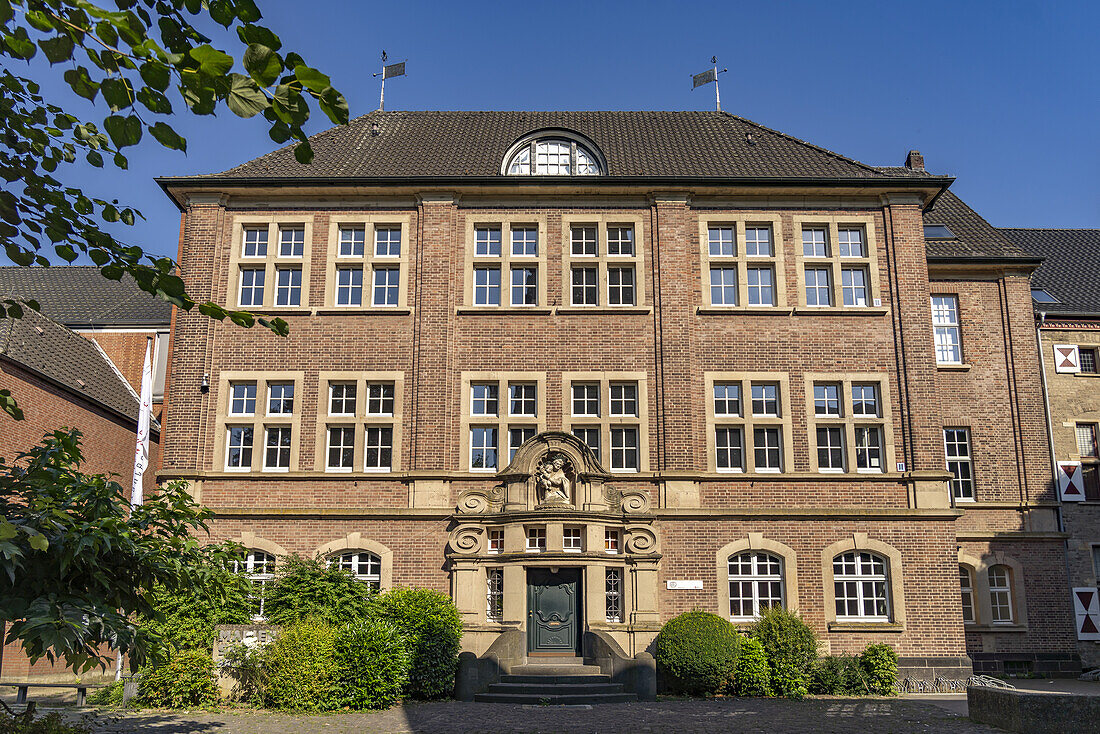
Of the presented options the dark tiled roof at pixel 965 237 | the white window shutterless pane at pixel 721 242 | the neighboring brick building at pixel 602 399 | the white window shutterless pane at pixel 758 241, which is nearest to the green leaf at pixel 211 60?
the neighboring brick building at pixel 602 399

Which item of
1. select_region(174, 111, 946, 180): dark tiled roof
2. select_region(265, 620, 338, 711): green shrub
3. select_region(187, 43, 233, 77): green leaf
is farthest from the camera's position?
select_region(174, 111, 946, 180): dark tiled roof

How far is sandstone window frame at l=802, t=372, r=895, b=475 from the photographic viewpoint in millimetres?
18438

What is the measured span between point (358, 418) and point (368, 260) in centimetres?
351

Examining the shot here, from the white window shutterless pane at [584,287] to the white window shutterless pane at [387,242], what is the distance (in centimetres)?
395

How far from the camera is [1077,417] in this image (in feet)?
72.6

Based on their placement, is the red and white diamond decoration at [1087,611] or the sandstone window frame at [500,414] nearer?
the sandstone window frame at [500,414]

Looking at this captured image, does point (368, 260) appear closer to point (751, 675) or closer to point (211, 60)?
A: point (751, 675)

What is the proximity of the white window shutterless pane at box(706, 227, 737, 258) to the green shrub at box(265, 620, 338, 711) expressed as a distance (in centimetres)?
1121

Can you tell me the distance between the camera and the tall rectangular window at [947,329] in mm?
21828

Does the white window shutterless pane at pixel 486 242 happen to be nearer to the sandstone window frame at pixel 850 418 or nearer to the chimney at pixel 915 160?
the sandstone window frame at pixel 850 418

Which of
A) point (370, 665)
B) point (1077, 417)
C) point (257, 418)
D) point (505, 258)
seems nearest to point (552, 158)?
point (505, 258)

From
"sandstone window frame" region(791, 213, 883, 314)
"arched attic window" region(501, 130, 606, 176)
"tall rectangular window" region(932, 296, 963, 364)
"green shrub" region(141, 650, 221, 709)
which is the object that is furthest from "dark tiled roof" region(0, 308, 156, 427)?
"tall rectangular window" region(932, 296, 963, 364)

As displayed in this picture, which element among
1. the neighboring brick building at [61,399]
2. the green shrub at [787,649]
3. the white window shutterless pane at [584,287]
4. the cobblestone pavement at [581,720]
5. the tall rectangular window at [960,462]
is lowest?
the cobblestone pavement at [581,720]

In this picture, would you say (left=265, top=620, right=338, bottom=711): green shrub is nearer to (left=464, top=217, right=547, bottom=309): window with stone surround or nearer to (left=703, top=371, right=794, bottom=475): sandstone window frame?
(left=464, top=217, right=547, bottom=309): window with stone surround
